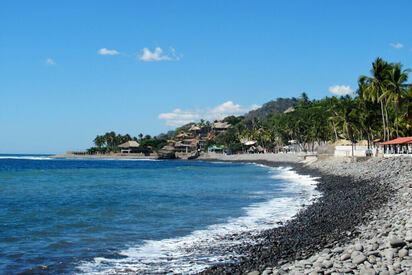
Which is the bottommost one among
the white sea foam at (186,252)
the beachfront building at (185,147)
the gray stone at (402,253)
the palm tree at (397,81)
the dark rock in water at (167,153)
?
the white sea foam at (186,252)

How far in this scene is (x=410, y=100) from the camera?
44.8m

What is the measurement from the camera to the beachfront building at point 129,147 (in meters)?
152

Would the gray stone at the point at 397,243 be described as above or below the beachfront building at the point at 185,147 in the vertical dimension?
below

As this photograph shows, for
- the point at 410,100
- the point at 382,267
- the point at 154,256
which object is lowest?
the point at 154,256

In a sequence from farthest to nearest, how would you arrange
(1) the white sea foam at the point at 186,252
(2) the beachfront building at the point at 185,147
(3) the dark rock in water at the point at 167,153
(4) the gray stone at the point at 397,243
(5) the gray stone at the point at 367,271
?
(2) the beachfront building at the point at 185,147
(3) the dark rock in water at the point at 167,153
(1) the white sea foam at the point at 186,252
(4) the gray stone at the point at 397,243
(5) the gray stone at the point at 367,271

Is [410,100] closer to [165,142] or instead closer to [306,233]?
[306,233]

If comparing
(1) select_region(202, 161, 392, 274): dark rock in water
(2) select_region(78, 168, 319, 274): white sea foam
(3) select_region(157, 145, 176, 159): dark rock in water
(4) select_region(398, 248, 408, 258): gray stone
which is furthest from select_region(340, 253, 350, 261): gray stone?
(3) select_region(157, 145, 176, 159): dark rock in water

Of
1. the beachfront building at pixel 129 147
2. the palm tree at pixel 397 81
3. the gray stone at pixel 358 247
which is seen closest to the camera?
the gray stone at pixel 358 247

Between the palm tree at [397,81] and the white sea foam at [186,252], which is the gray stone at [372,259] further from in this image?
the palm tree at [397,81]

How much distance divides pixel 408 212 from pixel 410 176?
40.0 feet

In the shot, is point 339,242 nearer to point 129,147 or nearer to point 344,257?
point 344,257

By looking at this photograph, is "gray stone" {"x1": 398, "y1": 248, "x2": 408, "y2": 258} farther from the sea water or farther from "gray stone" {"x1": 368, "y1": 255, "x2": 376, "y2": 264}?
the sea water

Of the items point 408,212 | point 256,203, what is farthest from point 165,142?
point 408,212

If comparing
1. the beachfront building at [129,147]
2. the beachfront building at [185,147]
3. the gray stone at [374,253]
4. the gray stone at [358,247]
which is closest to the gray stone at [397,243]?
the gray stone at [374,253]
